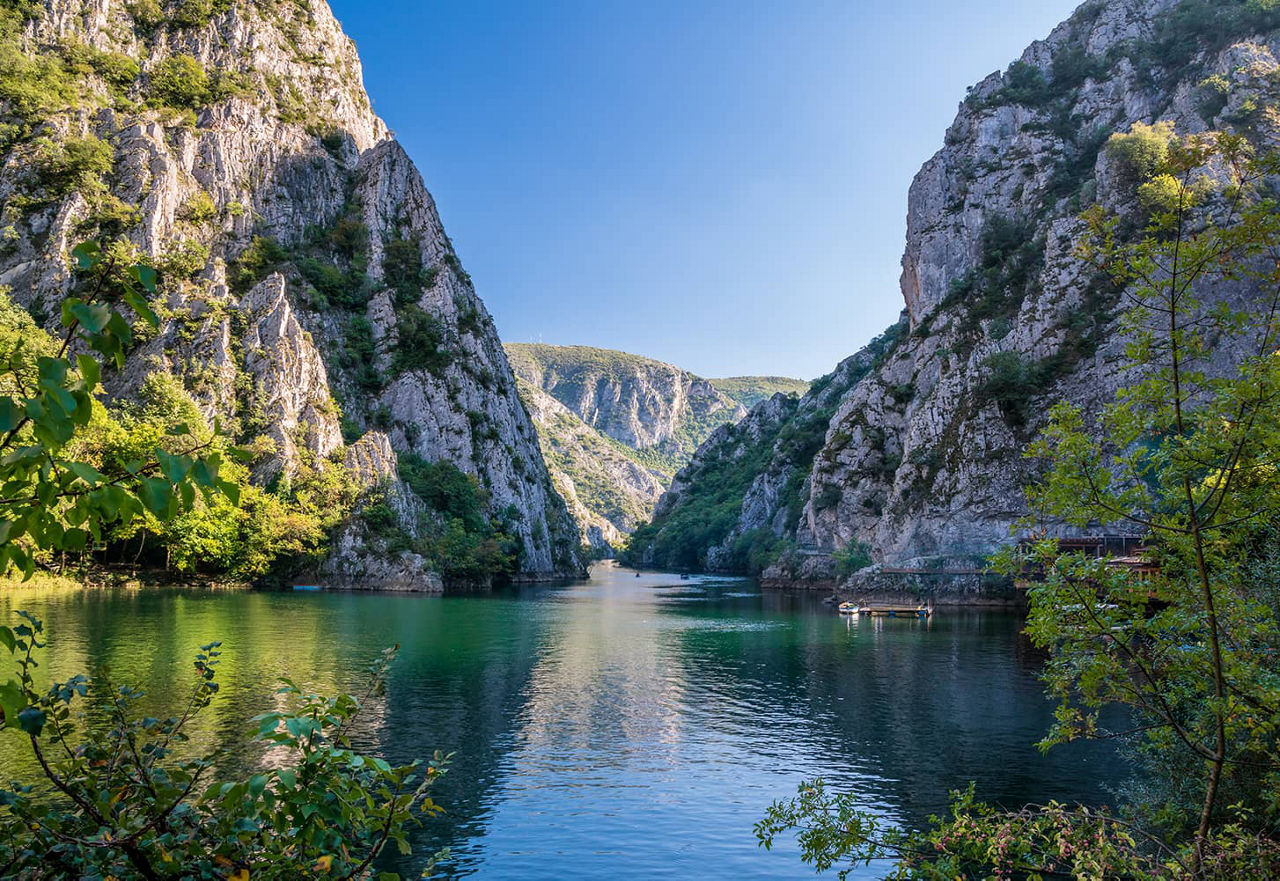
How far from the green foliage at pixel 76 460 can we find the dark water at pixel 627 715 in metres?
15.4

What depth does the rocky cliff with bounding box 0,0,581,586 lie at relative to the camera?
96.9m

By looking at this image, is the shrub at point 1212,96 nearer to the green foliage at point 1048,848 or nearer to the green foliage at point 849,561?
the green foliage at point 849,561

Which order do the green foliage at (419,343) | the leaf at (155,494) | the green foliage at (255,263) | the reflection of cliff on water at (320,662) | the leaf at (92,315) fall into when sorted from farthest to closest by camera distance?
the green foliage at (419,343)
the green foliage at (255,263)
the reflection of cliff on water at (320,662)
the leaf at (155,494)
the leaf at (92,315)

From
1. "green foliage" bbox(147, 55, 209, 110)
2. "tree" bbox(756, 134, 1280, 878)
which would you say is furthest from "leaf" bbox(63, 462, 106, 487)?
"green foliage" bbox(147, 55, 209, 110)

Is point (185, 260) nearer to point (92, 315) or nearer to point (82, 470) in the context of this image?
point (92, 315)

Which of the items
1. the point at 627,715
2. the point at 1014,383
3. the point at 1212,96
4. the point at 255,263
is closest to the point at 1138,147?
the point at 1212,96

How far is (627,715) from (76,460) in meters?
29.8

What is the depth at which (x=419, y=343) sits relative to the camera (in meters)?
128

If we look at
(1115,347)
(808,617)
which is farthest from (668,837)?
(1115,347)

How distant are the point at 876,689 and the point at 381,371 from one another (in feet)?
341

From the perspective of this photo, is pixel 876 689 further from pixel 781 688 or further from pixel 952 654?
pixel 952 654

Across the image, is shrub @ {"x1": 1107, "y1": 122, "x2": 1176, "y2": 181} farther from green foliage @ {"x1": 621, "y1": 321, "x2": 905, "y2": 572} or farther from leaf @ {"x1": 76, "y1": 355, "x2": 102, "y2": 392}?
leaf @ {"x1": 76, "y1": 355, "x2": 102, "y2": 392}

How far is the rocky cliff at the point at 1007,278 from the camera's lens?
8944cm

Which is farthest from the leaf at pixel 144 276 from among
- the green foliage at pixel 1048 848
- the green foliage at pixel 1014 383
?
the green foliage at pixel 1014 383
